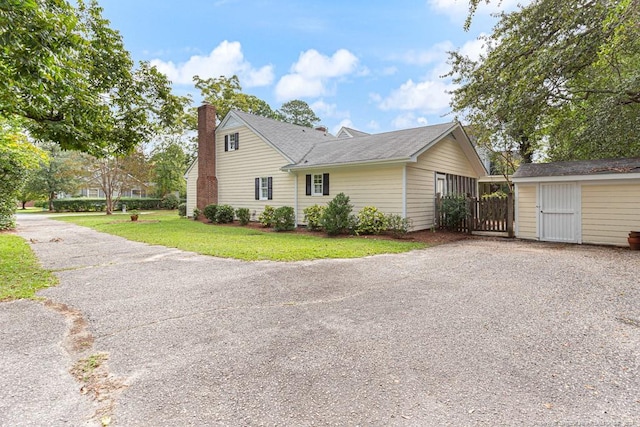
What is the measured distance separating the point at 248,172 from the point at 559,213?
14220mm

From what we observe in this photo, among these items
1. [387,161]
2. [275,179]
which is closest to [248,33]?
[275,179]

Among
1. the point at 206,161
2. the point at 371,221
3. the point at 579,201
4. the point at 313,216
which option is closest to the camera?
the point at 579,201

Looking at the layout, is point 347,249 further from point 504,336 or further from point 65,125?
point 65,125

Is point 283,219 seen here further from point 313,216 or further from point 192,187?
point 192,187

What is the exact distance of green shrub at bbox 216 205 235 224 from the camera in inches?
708

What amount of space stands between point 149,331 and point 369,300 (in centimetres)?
293

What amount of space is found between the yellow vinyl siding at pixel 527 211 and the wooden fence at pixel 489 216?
25cm

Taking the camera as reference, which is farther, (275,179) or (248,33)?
(275,179)

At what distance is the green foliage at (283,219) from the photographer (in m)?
14.4

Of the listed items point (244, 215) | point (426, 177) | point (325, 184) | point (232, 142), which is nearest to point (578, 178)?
point (426, 177)

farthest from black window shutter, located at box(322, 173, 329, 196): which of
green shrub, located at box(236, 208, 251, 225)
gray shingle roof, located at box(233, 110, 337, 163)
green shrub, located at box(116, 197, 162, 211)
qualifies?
green shrub, located at box(116, 197, 162, 211)

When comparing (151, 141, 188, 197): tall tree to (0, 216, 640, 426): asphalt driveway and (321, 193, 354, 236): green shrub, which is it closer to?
(321, 193, 354, 236): green shrub

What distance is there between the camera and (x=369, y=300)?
15.9ft

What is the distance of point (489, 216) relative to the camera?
40.5 ft
